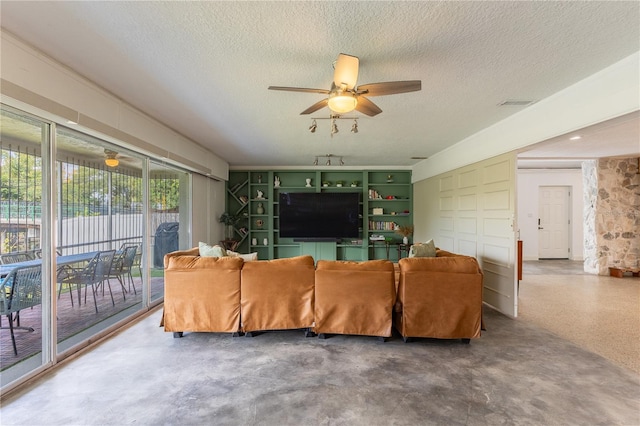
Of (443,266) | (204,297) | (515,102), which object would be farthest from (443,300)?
(204,297)

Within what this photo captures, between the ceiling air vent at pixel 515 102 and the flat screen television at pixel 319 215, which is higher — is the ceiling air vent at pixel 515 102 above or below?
above

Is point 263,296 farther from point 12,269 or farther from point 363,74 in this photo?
point 363,74

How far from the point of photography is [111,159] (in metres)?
3.41

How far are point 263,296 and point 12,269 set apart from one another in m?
1.99

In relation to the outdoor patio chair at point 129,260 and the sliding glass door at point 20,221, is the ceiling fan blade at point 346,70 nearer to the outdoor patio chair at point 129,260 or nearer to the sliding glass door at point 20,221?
the sliding glass door at point 20,221

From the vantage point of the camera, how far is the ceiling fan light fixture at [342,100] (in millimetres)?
2125

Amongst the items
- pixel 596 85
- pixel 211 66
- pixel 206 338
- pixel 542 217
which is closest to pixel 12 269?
pixel 206 338

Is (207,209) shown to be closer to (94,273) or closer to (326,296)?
(94,273)

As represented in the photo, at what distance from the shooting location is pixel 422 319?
9.27 ft

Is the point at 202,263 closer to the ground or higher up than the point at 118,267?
higher up

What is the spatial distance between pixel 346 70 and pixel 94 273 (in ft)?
11.6

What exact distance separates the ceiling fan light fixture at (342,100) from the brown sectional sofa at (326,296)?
1552 mm

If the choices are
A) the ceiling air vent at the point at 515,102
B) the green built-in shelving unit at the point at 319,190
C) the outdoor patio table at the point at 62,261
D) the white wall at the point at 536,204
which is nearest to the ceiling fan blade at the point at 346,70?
the ceiling air vent at the point at 515,102

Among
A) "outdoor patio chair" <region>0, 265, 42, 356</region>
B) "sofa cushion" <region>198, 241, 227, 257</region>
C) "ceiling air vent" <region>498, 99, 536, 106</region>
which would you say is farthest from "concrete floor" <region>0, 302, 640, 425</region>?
"ceiling air vent" <region>498, 99, 536, 106</region>
